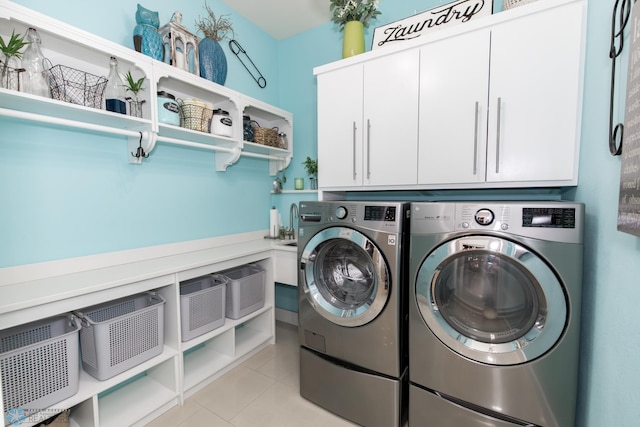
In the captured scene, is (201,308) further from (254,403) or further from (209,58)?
(209,58)

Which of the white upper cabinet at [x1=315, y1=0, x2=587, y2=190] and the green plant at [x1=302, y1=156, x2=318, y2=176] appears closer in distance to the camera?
the white upper cabinet at [x1=315, y1=0, x2=587, y2=190]

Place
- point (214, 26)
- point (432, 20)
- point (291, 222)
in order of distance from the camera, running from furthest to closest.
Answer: point (291, 222), point (214, 26), point (432, 20)

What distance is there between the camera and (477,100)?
150 centimetres

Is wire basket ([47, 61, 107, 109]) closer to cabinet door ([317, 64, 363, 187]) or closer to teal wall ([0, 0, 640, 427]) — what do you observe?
teal wall ([0, 0, 640, 427])

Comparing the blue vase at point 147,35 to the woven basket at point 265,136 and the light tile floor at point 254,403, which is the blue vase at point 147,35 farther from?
the light tile floor at point 254,403

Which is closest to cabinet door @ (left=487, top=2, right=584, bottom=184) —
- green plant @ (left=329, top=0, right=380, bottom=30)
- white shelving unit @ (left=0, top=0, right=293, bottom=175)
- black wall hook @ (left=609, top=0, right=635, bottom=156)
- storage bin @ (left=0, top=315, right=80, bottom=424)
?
black wall hook @ (left=609, top=0, right=635, bottom=156)

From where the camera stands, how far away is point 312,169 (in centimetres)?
254

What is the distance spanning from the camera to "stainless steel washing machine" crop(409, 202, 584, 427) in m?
1.08

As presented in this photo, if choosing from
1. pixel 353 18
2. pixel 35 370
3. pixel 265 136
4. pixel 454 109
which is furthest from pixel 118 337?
pixel 353 18

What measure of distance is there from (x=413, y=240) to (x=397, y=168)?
579mm

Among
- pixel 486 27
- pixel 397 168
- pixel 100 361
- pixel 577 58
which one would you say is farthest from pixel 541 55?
pixel 100 361

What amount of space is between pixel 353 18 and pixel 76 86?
181cm

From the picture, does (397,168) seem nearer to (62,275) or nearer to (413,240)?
(413,240)

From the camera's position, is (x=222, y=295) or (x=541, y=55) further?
(x=222, y=295)
